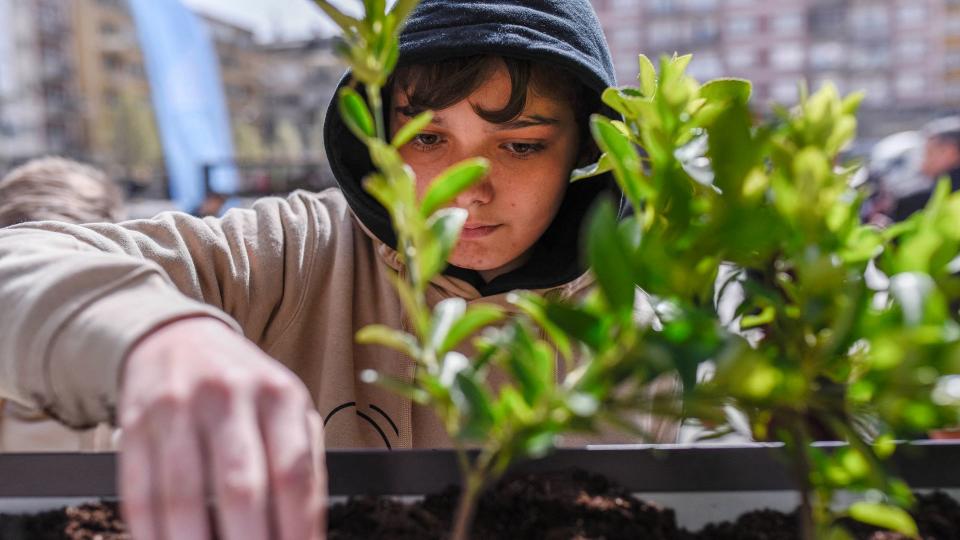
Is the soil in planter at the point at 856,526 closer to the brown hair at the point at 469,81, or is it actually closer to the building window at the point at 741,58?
the brown hair at the point at 469,81

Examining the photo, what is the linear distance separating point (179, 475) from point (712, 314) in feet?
0.95

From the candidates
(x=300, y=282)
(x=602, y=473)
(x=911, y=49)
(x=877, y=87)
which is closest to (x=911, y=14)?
(x=911, y=49)

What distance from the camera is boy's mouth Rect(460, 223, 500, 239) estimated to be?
1017 millimetres

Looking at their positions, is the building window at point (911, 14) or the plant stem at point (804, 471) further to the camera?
the building window at point (911, 14)

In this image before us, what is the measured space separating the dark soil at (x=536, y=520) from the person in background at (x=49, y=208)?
1220 mm

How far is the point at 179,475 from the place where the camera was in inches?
13.8

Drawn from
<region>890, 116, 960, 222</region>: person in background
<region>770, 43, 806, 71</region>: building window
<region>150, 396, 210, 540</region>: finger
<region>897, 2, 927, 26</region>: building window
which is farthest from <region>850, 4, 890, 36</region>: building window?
<region>150, 396, 210, 540</region>: finger

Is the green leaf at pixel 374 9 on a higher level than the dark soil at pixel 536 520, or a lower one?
higher

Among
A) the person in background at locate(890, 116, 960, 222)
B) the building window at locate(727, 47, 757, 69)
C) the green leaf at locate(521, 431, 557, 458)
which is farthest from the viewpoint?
the building window at locate(727, 47, 757, 69)

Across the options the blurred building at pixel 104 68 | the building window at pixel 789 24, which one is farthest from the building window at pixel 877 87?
the blurred building at pixel 104 68

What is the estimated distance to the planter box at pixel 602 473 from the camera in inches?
19.9

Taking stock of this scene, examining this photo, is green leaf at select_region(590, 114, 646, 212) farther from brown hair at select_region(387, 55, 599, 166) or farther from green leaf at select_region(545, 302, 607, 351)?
brown hair at select_region(387, 55, 599, 166)

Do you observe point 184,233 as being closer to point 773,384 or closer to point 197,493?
point 197,493

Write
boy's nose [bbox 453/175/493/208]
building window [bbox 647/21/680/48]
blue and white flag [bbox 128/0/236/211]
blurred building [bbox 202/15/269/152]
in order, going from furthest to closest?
blurred building [bbox 202/15/269/152]
building window [bbox 647/21/680/48]
blue and white flag [bbox 128/0/236/211]
boy's nose [bbox 453/175/493/208]
